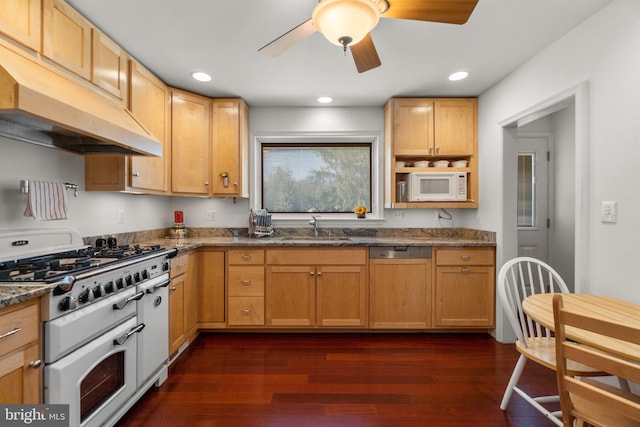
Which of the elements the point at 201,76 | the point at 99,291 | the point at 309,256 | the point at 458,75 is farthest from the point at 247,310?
A: the point at 458,75

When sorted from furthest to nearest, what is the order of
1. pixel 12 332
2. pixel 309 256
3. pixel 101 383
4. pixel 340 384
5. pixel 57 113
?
pixel 309 256
pixel 340 384
pixel 101 383
pixel 57 113
pixel 12 332

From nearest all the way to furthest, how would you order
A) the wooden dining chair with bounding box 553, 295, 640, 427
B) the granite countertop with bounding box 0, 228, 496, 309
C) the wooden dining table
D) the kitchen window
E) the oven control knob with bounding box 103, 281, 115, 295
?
the wooden dining chair with bounding box 553, 295, 640, 427 → the wooden dining table → the oven control knob with bounding box 103, 281, 115, 295 → the granite countertop with bounding box 0, 228, 496, 309 → the kitchen window

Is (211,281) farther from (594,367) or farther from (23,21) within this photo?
(594,367)

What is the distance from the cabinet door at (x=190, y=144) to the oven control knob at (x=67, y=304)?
1.62 m

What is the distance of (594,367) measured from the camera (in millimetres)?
955

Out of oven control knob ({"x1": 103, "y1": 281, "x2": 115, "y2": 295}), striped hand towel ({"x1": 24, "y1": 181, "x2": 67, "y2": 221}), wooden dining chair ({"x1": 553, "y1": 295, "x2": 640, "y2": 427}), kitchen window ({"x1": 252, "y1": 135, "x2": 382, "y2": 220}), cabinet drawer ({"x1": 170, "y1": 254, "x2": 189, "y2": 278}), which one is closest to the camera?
wooden dining chair ({"x1": 553, "y1": 295, "x2": 640, "y2": 427})

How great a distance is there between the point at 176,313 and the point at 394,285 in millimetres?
1918

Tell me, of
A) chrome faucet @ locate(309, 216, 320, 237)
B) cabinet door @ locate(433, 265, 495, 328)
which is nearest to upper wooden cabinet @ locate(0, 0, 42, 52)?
chrome faucet @ locate(309, 216, 320, 237)

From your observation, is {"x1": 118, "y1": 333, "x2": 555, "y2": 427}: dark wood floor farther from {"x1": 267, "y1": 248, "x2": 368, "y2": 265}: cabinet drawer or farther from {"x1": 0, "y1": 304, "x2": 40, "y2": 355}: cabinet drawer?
{"x1": 0, "y1": 304, "x2": 40, "y2": 355}: cabinet drawer

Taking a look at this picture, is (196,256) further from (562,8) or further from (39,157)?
(562,8)

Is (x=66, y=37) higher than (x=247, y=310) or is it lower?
higher

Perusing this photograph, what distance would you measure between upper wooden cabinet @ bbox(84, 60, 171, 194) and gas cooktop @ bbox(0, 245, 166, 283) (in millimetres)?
501

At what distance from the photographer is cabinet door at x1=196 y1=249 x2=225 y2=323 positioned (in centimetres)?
279

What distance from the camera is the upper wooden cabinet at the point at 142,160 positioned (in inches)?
85.0
